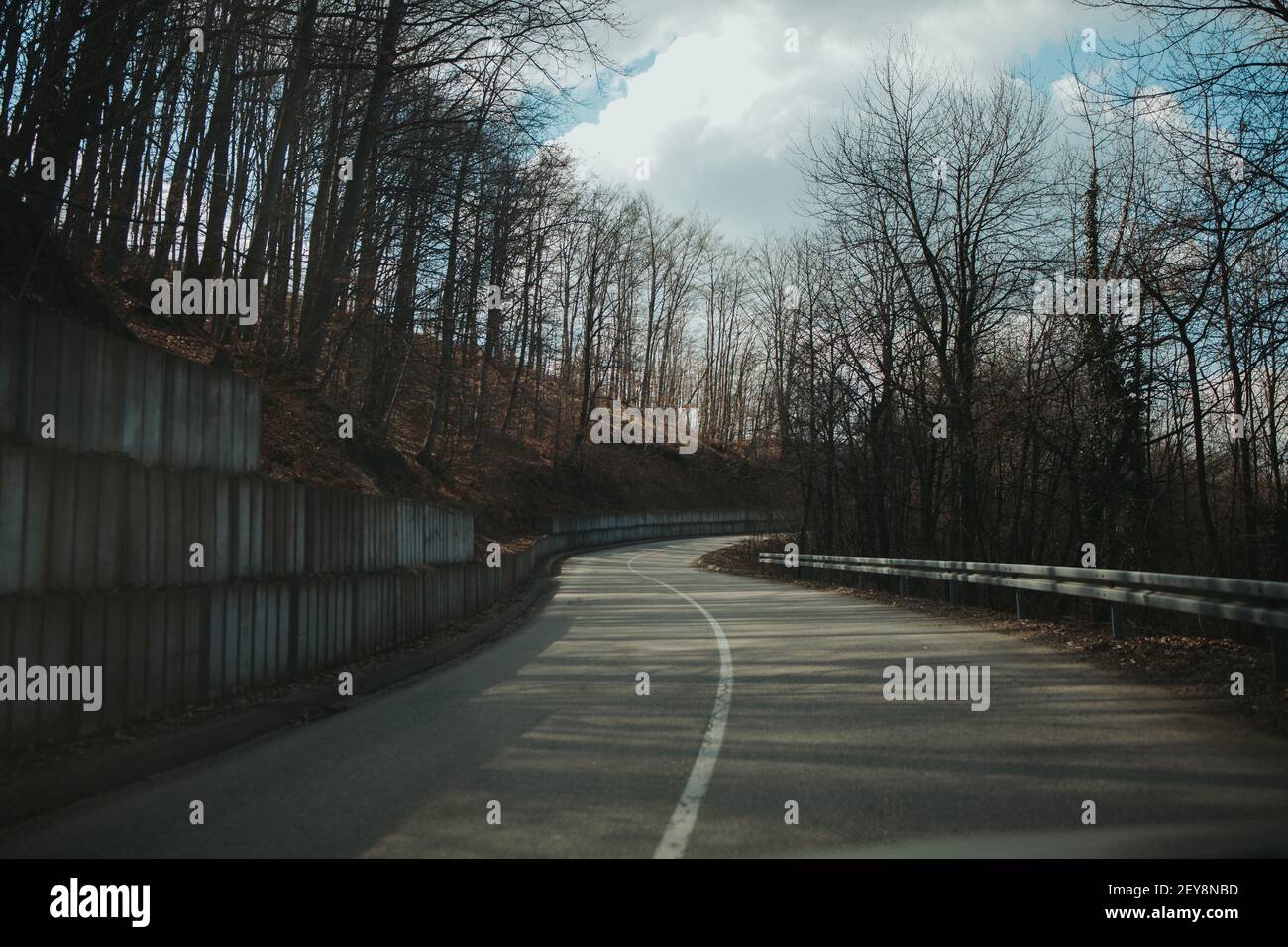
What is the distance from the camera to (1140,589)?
1457 centimetres

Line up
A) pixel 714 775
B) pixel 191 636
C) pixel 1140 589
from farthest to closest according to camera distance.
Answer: pixel 1140 589, pixel 191 636, pixel 714 775

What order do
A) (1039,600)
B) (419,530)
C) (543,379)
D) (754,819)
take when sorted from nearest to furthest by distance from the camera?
(754,819) → (419,530) → (1039,600) → (543,379)

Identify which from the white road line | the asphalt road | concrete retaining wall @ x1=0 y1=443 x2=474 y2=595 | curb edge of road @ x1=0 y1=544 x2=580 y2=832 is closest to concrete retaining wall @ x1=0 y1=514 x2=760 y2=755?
concrete retaining wall @ x1=0 y1=443 x2=474 y2=595

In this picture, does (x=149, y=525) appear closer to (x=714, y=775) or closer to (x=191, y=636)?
(x=191, y=636)

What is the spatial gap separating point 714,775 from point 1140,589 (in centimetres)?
1088

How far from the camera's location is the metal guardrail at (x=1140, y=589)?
8203 millimetres

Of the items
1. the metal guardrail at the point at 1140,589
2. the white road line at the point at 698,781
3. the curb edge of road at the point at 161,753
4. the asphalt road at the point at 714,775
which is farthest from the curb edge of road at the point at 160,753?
the metal guardrail at the point at 1140,589

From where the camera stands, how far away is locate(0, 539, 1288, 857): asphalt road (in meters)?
5.02

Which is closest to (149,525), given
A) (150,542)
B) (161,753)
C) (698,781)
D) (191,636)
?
(150,542)

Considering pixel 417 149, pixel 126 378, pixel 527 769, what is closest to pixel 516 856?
pixel 527 769

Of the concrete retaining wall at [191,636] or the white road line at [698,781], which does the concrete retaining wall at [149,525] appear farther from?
the white road line at [698,781]

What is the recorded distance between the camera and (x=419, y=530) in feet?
52.2
